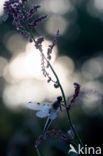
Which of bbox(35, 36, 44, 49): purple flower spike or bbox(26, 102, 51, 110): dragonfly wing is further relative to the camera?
bbox(26, 102, 51, 110): dragonfly wing

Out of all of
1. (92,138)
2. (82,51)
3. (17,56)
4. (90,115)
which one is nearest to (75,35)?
(82,51)

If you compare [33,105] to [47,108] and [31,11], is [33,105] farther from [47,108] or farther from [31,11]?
[31,11]

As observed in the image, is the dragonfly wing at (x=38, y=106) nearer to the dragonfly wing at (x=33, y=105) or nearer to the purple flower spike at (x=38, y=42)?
the dragonfly wing at (x=33, y=105)

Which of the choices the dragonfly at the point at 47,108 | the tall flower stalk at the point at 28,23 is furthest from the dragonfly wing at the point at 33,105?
the tall flower stalk at the point at 28,23

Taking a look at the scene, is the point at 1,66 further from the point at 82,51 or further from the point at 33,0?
the point at 33,0

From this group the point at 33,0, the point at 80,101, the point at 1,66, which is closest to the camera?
the point at 80,101

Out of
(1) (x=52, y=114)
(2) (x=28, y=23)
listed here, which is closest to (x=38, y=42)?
(2) (x=28, y=23)

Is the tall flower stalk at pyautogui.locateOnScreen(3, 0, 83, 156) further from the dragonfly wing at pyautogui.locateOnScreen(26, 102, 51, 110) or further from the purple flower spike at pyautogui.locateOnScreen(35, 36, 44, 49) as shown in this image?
the dragonfly wing at pyautogui.locateOnScreen(26, 102, 51, 110)

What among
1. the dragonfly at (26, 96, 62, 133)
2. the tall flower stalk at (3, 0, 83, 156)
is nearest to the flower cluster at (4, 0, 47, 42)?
the tall flower stalk at (3, 0, 83, 156)
